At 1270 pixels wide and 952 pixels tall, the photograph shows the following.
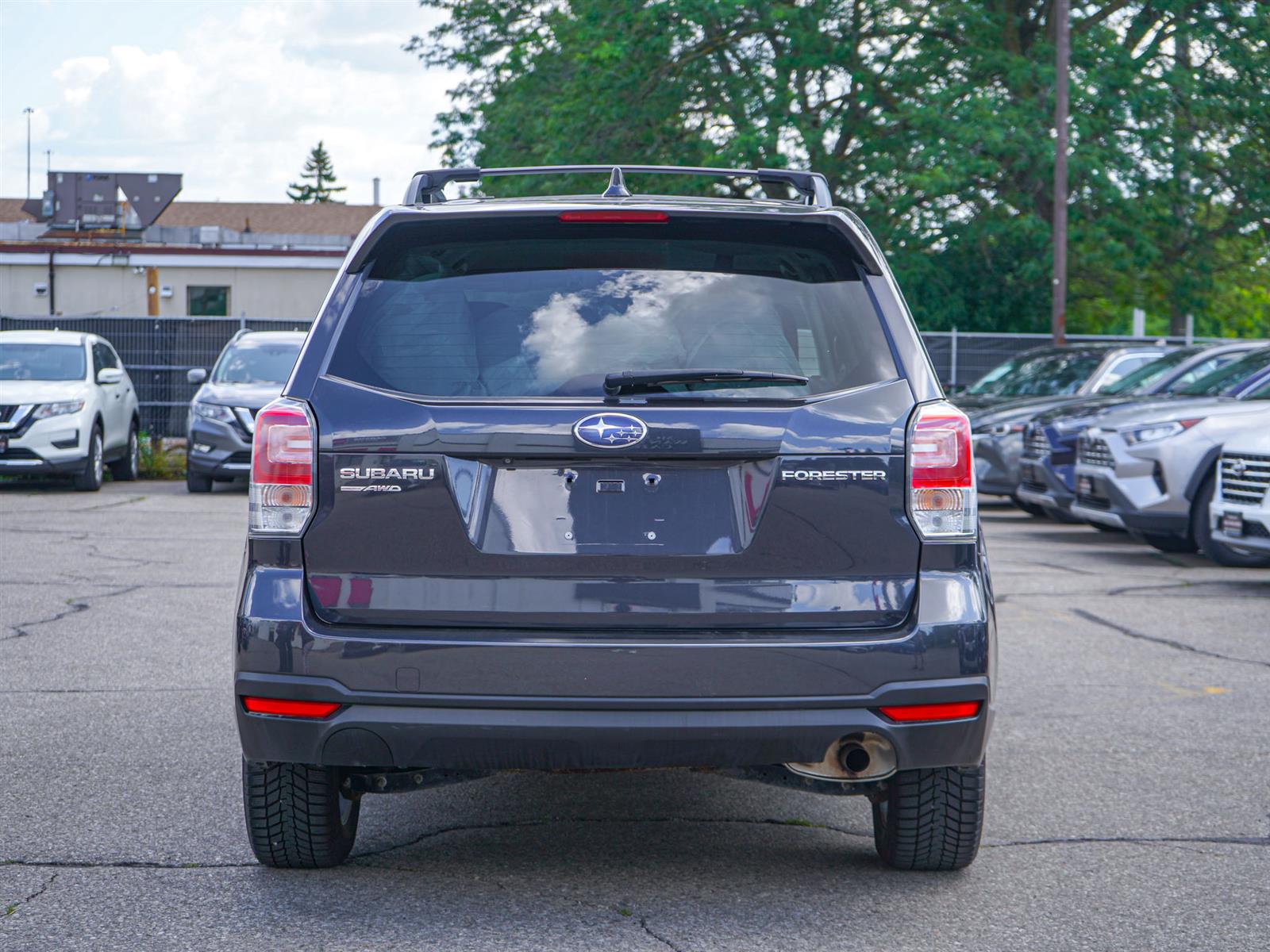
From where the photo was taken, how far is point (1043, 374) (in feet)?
60.2

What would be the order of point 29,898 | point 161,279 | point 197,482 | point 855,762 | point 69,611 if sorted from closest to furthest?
point 855,762
point 29,898
point 69,611
point 197,482
point 161,279

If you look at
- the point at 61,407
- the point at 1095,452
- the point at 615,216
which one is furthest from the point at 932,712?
the point at 61,407

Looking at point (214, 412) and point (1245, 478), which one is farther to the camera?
point (214, 412)

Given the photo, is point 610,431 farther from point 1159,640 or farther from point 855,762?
point 1159,640

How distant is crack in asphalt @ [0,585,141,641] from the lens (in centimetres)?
816

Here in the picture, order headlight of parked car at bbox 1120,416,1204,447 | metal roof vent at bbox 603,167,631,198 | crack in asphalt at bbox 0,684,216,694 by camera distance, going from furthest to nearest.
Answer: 1. headlight of parked car at bbox 1120,416,1204,447
2. crack in asphalt at bbox 0,684,216,694
3. metal roof vent at bbox 603,167,631,198

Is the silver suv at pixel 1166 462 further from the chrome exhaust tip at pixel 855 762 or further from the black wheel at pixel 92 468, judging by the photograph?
the black wheel at pixel 92 468

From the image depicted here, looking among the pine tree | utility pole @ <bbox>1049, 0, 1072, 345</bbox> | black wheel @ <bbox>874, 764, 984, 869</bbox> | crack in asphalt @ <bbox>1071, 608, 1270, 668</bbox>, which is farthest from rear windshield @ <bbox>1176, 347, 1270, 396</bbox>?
the pine tree

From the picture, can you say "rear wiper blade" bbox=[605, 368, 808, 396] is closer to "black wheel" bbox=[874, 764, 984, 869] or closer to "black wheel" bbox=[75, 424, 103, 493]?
"black wheel" bbox=[874, 764, 984, 869]

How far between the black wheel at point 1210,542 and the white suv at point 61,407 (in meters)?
11.4

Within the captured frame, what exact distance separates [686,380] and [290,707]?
122cm

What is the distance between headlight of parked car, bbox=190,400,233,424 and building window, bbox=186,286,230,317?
24508 millimetres

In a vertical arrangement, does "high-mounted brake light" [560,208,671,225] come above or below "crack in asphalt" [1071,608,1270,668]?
above

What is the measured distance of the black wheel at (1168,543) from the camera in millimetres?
12191
